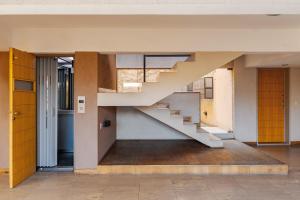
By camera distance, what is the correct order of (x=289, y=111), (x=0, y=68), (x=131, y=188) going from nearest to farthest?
1. (x=131, y=188)
2. (x=0, y=68)
3. (x=289, y=111)

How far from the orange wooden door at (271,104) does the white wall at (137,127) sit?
9.00 ft

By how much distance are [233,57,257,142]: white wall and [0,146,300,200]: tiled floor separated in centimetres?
291

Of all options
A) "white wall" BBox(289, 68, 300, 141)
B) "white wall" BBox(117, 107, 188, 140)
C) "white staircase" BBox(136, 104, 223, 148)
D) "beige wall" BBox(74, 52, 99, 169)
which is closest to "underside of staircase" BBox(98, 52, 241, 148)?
"beige wall" BBox(74, 52, 99, 169)

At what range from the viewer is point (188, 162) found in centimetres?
529

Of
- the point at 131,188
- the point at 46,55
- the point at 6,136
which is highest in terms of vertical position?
the point at 46,55

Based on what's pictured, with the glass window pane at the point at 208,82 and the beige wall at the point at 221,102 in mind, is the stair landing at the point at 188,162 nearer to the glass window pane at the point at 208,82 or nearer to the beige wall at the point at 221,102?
the beige wall at the point at 221,102

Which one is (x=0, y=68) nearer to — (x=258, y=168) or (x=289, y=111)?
(x=258, y=168)

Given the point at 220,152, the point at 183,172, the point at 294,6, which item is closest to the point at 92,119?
the point at 183,172

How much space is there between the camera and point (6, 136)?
5289 mm

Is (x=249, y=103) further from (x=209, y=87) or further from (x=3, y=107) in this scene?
(x=3, y=107)

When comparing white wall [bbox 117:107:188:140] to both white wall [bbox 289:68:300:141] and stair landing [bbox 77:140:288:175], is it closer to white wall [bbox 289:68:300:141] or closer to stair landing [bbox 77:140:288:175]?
stair landing [bbox 77:140:288:175]

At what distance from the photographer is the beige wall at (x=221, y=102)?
854cm

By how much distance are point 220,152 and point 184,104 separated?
244 cm

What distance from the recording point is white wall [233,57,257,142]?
26.6 ft
